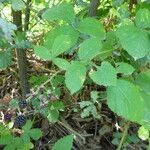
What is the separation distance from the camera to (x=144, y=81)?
1.11 metres

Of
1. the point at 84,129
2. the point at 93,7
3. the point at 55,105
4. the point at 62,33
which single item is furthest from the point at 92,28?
the point at 84,129

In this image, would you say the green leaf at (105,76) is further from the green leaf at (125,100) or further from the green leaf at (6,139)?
the green leaf at (6,139)

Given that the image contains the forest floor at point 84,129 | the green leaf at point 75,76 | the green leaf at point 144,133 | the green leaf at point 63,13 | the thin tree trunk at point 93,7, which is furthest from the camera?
the forest floor at point 84,129

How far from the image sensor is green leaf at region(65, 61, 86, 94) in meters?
0.93

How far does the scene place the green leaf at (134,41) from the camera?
98cm

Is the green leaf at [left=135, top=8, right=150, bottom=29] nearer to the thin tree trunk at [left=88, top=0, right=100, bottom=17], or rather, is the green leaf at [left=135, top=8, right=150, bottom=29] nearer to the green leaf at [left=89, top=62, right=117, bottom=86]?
the green leaf at [left=89, top=62, right=117, bottom=86]

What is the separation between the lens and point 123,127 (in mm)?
1552

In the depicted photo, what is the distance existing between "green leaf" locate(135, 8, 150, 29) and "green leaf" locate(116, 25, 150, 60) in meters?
0.02

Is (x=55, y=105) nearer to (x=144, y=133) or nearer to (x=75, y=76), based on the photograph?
(x=144, y=133)

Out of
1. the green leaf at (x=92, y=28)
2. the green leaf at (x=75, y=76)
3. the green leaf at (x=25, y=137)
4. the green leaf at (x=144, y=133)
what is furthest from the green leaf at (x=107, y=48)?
the green leaf at (x=25, y=137)

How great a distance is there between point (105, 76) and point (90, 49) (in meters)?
0.08

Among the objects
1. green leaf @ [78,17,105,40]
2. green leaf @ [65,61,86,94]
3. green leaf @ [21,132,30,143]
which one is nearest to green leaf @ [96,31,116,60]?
green leaf @ [78,17,105,40]

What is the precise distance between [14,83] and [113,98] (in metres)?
0.92

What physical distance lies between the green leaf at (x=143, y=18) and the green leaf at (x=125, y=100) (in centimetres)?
15
